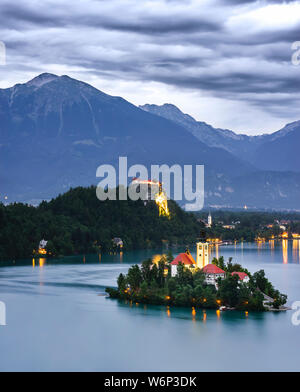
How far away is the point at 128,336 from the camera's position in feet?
84.8

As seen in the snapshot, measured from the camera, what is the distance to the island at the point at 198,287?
28.9 meters

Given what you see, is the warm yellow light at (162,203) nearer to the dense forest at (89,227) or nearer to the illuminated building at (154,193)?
the illuminated building at (154,193)

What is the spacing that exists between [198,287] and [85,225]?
121 feet

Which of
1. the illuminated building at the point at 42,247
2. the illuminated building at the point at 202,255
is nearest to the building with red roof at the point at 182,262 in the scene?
the illuminated building at the point at 202,255

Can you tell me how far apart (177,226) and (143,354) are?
164ft

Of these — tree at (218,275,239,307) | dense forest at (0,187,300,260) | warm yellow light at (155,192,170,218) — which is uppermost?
warm yellow light at (155,192,170,218)

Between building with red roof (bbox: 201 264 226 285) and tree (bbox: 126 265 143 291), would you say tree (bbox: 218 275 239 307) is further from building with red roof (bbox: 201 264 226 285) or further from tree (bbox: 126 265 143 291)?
tree (bbox: 126 265 143 291)

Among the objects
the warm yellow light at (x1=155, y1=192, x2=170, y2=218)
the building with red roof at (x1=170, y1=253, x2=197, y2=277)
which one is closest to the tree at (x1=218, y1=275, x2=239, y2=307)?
the building with red roof at (x1=170, y1=253, x2=197, y2=277)

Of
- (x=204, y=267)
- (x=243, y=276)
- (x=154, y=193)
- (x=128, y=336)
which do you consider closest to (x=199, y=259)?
(x=204, y=267)

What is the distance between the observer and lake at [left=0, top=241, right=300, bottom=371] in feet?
73.9

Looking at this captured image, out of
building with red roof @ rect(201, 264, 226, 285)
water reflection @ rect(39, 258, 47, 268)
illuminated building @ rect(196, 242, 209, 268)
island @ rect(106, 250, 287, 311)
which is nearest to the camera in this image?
island @ rect(106, 250, 287, 311)

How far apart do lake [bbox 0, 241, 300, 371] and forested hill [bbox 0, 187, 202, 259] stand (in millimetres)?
20249

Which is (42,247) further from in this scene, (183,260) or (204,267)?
(204,267)
